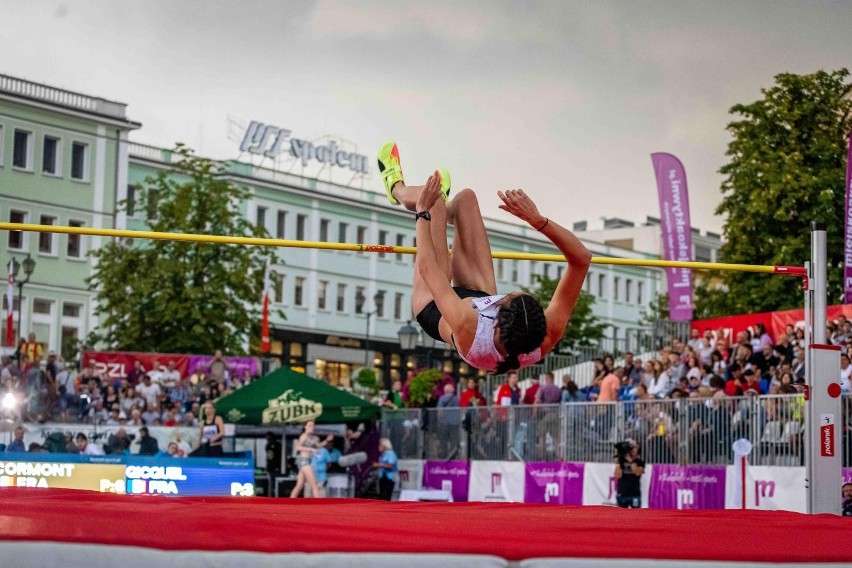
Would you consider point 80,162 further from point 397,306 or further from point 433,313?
point 433,313

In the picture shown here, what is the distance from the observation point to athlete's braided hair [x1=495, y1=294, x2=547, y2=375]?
5.50 meters

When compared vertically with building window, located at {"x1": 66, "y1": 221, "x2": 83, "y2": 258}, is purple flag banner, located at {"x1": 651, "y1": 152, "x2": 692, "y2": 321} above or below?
below

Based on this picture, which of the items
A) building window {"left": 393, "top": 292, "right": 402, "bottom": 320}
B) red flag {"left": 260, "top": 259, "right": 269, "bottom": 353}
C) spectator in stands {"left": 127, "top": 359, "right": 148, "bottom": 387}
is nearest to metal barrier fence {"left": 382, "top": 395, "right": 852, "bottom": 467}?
spectator in stands {"left": 127, "top": 359, "right": 148, "bottom": 387}

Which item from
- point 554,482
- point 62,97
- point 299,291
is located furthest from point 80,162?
point 554,482

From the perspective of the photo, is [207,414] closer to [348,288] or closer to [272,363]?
[272,363]

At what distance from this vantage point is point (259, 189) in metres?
54.7

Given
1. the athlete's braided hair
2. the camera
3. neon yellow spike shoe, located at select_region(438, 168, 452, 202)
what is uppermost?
neon yellow spike shoe, located at select_region(438, 168, 452, 202)

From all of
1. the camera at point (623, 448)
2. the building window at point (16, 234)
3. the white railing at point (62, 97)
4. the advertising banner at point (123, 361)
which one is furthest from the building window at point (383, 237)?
the camera at point (623, 448)

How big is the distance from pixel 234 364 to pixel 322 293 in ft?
105

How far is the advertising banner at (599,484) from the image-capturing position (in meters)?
16.7

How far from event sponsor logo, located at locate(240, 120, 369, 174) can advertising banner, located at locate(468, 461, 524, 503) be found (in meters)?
34.2

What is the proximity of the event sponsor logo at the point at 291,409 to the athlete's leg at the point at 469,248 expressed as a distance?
13.4 meters

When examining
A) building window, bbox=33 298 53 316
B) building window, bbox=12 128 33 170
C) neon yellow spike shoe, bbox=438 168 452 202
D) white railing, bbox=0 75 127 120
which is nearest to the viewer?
neon yellow spike shoe, bbox=438 168 452 202

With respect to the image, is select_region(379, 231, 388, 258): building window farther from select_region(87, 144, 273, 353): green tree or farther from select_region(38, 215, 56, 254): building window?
select_region(87, 144, 273, 353): green tree
